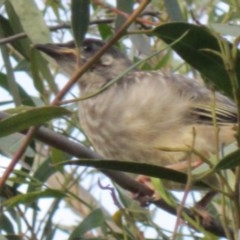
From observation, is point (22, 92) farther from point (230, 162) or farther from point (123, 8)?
point (230, 162)

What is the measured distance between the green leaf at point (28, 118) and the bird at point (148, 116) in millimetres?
1267

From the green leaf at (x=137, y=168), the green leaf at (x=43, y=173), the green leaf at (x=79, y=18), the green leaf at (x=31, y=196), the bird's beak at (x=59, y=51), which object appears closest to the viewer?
the green leaf at (x=137, y=168)

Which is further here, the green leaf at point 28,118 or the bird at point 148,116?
the bird at point 148,116

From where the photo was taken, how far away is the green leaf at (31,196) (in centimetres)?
261

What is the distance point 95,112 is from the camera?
11.9 feet

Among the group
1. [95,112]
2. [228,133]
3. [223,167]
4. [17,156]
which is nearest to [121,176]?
[17,156]

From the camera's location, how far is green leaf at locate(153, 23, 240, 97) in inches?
83.0

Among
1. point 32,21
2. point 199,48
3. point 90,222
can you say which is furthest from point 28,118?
point 90,222

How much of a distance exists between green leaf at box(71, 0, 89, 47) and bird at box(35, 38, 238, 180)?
1.01 m

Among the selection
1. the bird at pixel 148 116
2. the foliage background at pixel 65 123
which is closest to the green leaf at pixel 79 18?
the foliage background at pixel 65 123

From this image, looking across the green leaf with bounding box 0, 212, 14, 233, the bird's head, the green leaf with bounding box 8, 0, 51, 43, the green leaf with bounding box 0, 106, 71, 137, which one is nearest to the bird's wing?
the bird's head

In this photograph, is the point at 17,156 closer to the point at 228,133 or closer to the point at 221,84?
the point at 221,84

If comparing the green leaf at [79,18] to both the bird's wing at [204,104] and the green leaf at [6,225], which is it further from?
the bird's wing at [204,104]

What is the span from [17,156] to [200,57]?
0.44 meters
